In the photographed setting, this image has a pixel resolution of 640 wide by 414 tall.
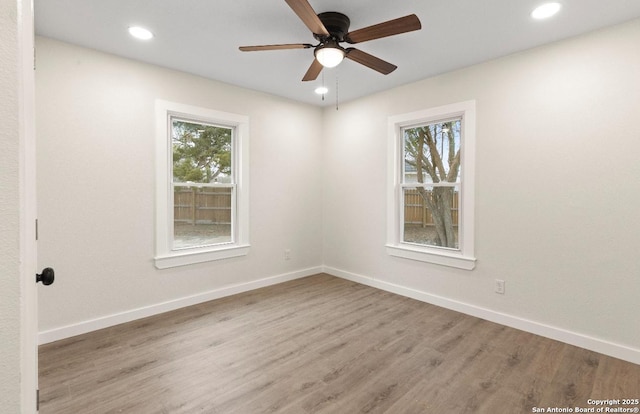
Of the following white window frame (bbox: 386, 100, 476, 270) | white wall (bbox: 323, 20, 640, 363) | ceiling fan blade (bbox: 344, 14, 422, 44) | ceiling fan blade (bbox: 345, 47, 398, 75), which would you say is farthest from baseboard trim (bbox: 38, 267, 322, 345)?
ceiling fan blade (bbox: 344, 14, 422, 44)

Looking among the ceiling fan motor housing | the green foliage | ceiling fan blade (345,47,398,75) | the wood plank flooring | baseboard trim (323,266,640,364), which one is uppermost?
the ceiling fan motor housing

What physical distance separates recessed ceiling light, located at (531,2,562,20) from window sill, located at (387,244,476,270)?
220cm

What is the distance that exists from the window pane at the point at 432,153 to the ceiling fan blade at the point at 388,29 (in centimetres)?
180

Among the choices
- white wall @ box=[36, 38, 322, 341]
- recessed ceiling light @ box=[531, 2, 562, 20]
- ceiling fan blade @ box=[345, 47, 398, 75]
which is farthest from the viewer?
white wall @ box=[36, 38, 322, 341]

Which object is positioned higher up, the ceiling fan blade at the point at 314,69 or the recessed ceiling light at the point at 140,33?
the recessed ceiling light at the point at 140,33

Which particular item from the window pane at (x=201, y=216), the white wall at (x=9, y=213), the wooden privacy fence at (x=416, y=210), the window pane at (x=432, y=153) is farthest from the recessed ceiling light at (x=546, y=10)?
the window pane at (x=201, y=216)

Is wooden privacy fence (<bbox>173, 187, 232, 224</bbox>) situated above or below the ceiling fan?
below

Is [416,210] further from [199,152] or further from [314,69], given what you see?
[199,152]

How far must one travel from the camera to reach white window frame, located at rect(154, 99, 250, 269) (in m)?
3.33

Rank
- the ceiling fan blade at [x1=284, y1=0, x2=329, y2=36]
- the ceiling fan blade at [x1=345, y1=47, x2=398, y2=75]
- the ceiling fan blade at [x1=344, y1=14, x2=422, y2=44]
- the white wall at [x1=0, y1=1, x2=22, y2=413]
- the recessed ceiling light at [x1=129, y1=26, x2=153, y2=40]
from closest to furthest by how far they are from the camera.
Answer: the white wall at [x1=0, y1=1, x2=22, y2=413]
the ceiling fan blade at [x1=284, y1=0, x2=329, y2=36]
the ceiling fan blade at [x1=344, y1=14, x2=422, y2=44]
the ceiling fan blade at [x1=345, y1=47, x2=398, y2=75]
the recessed ceiling light at [x1=129, y1=26, x2=153, y2=40]

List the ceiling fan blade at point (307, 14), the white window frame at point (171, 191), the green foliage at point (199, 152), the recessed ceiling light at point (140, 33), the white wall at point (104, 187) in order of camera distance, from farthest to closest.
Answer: the green foliage at point (199, 152)
the white window frame at point (171, 191)
the white wall at point (104, 187)
the recessed ceiling light at point (140, 33)
the ceiling fan blade at point (307, 14)

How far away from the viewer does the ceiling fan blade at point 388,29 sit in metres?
1.95

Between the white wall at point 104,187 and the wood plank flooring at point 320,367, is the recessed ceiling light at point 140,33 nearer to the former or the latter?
the white wall at point 104,187

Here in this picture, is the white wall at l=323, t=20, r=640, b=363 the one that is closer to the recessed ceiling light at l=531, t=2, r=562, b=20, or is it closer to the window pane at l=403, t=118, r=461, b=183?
the window pane at l=403, t=118, r=461, b=183
